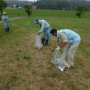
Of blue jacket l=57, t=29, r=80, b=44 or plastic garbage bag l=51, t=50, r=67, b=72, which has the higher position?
blue jacket l=57, t=29, r=80, b=44

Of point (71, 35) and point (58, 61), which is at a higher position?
point (71, 35)

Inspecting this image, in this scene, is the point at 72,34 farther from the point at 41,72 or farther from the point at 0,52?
the point at 0,52

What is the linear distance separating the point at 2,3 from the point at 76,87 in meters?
19.2

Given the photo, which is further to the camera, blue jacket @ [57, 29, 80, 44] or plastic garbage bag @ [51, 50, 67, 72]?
plastic garbage bag @ [51, 50, 67, 72]

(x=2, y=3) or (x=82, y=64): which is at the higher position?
(x=2, y=3)

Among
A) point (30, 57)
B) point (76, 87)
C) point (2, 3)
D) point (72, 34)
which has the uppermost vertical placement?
point (2, 3)

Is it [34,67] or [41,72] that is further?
[34,67]

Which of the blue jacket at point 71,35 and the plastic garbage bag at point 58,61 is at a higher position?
the blue jacket at point 71,35

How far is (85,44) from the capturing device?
4688mm

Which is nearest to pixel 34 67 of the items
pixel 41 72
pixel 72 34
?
pixel 41 72

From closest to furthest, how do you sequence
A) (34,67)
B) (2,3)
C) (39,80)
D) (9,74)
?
(39,80) < (9,74) < (34,67) < (2,3)

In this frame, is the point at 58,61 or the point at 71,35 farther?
the point at 58,61

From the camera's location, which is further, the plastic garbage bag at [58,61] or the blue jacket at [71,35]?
the plastic garbage bag at [58,61]

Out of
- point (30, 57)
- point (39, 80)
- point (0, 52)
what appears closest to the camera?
point (39, 80)
